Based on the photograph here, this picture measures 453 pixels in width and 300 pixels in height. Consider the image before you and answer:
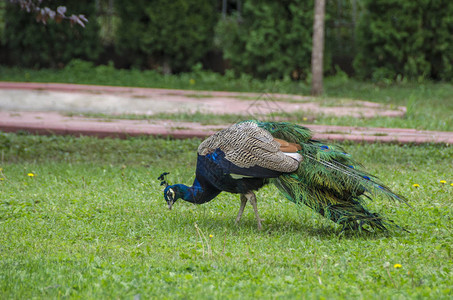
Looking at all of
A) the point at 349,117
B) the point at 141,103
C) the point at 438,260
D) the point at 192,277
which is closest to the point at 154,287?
the point at 192,277

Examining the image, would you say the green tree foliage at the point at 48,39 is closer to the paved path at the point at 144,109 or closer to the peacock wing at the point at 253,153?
the paved path at the point at 144,109

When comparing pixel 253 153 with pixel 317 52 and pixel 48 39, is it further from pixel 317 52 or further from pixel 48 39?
pixel 48 39

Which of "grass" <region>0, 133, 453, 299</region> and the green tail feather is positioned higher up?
the green tail feather

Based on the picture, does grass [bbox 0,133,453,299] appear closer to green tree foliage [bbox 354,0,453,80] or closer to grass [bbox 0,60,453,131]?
grass [bbox 0,60,453,131]

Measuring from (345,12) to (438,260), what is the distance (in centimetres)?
1246

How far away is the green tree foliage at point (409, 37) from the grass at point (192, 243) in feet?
23.1

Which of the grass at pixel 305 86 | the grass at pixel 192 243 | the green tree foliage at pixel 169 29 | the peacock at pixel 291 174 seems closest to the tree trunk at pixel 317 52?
the grass at pixel 305 86

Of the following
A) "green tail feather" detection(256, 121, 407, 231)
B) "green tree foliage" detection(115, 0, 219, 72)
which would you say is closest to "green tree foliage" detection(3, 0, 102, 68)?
"green tree foliage" detection(115, 0, 219, 72)

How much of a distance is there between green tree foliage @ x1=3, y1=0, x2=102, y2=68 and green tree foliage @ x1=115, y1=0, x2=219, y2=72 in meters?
0.73

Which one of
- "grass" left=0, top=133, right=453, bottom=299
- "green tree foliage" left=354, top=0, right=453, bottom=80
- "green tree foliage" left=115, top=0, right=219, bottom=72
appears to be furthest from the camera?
"green tree foliage" left=115, top=0, right=219, bottom=72

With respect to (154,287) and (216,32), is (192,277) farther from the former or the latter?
(216,32)

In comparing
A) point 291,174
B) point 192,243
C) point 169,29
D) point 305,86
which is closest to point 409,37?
point 305,86

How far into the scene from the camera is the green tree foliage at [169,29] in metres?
15.2

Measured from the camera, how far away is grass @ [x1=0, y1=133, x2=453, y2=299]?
3602 mm
